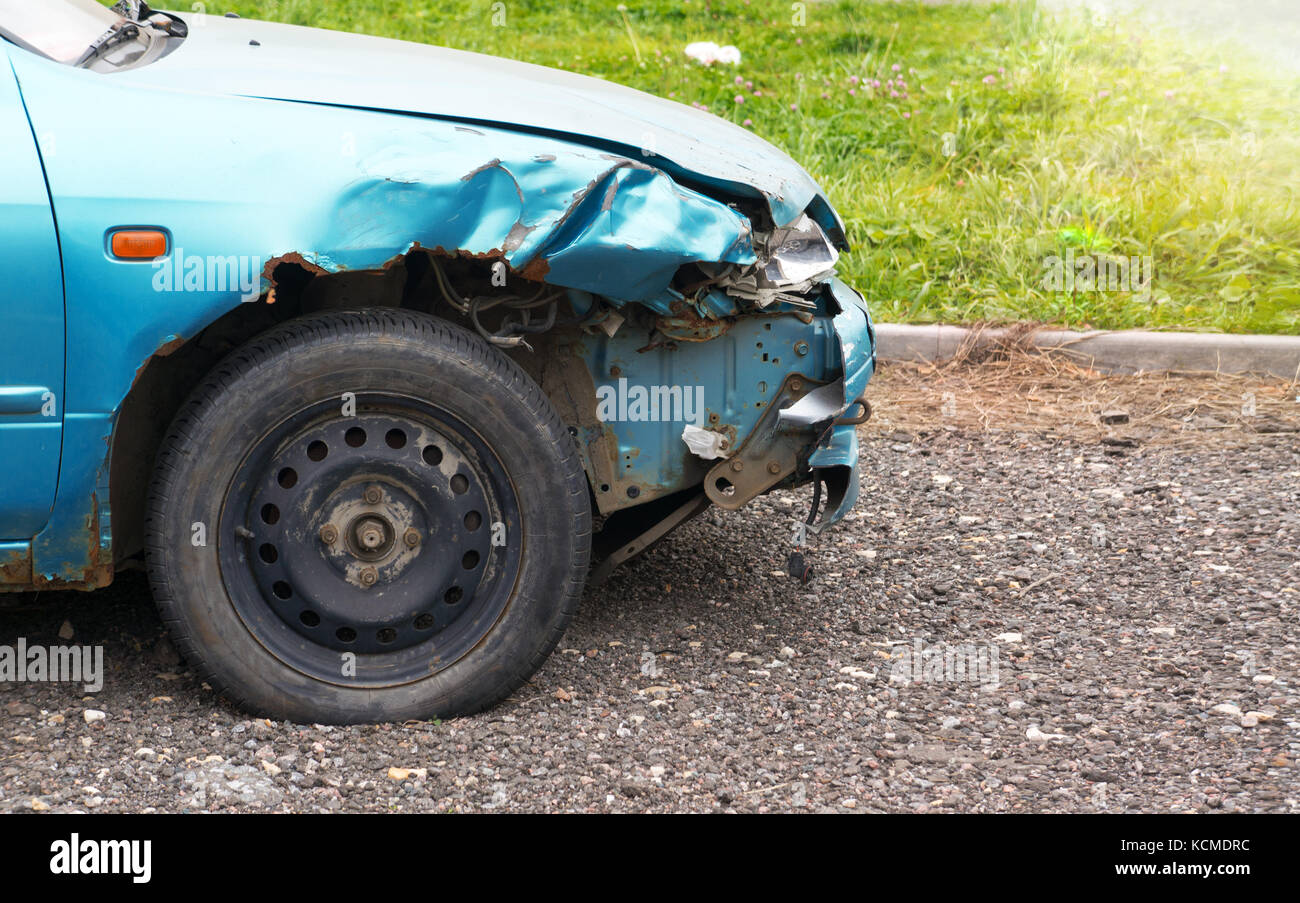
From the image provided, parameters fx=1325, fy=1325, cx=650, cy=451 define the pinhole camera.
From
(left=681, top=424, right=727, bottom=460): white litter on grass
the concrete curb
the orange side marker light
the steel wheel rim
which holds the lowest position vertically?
the steel wheel rim

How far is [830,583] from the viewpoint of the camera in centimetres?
396

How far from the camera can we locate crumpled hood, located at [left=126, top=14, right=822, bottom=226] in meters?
2.94

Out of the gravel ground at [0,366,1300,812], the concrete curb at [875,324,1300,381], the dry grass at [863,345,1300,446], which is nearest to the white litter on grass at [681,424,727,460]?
the gravel ground at [0,366,1300,812]

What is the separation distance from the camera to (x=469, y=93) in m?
3.11

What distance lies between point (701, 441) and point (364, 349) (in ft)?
2.70

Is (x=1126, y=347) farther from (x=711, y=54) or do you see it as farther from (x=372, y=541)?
(x=372, y=541)

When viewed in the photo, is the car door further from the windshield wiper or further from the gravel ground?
the gravel ground

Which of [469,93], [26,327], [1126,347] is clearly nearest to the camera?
[26,327]

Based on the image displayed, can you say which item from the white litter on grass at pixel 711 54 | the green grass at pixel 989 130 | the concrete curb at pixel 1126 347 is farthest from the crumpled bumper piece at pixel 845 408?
the white litter on grass at pixel 711 54

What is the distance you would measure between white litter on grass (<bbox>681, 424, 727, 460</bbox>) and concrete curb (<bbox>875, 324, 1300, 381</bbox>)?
9.38ft

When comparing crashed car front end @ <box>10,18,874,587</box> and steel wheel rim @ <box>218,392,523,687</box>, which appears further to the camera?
steel wheel rim @ <box>218,392,523,687</box>

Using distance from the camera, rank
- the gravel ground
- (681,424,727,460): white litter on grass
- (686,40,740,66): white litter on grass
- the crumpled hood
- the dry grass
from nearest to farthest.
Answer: the gravel ground, the crumpled hood, (681,424,727,460): white litter on grass, the dry grass, (686,40,740,66): white litter on grass

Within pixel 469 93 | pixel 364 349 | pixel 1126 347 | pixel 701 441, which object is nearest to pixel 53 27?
pixel 469 93
